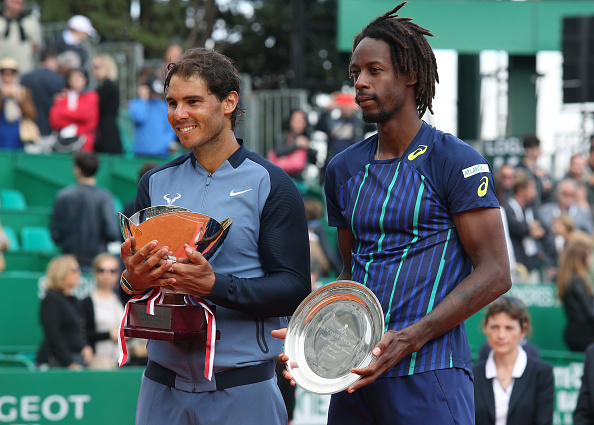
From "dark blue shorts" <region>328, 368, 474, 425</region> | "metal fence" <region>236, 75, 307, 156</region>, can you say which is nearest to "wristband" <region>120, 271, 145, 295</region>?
"dark blue shorts" <region>328, 368, 474, 425</region>

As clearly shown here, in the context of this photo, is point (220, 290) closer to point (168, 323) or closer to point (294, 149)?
point (168, 323)

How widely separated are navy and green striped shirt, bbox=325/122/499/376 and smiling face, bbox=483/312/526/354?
Answer: 2.88m

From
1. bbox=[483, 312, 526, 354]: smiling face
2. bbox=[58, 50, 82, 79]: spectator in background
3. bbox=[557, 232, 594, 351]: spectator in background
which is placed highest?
bbox=[58, 50, 82, 79]: spectator in background

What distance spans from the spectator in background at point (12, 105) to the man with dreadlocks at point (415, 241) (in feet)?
30.4

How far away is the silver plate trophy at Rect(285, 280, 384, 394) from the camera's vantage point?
3.04 m

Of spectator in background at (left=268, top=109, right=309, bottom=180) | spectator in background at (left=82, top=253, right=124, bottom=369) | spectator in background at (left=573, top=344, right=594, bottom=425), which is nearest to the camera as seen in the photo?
spectator in background at (left=573, top=344, right=594, bottom=425)

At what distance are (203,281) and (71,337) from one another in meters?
4.95

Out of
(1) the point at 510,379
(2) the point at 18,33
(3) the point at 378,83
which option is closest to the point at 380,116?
(3) the point at 378,83

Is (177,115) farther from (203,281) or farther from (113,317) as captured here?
(113,317)

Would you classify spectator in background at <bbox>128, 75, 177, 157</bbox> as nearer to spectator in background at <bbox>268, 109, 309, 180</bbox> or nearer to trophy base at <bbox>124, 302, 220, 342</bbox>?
spectator in background at <bbox>268, 109, 309, 180</bbox>

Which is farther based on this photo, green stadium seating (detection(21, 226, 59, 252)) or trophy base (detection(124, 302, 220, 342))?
green stadium seating (detection(21, 226, 59, 252))

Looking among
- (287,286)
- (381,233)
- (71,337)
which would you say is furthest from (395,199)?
(71,337)

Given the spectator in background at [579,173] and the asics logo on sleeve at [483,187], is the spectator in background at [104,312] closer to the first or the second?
the asics logo on sleeve at [483,187]

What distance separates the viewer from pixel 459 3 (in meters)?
16.9
